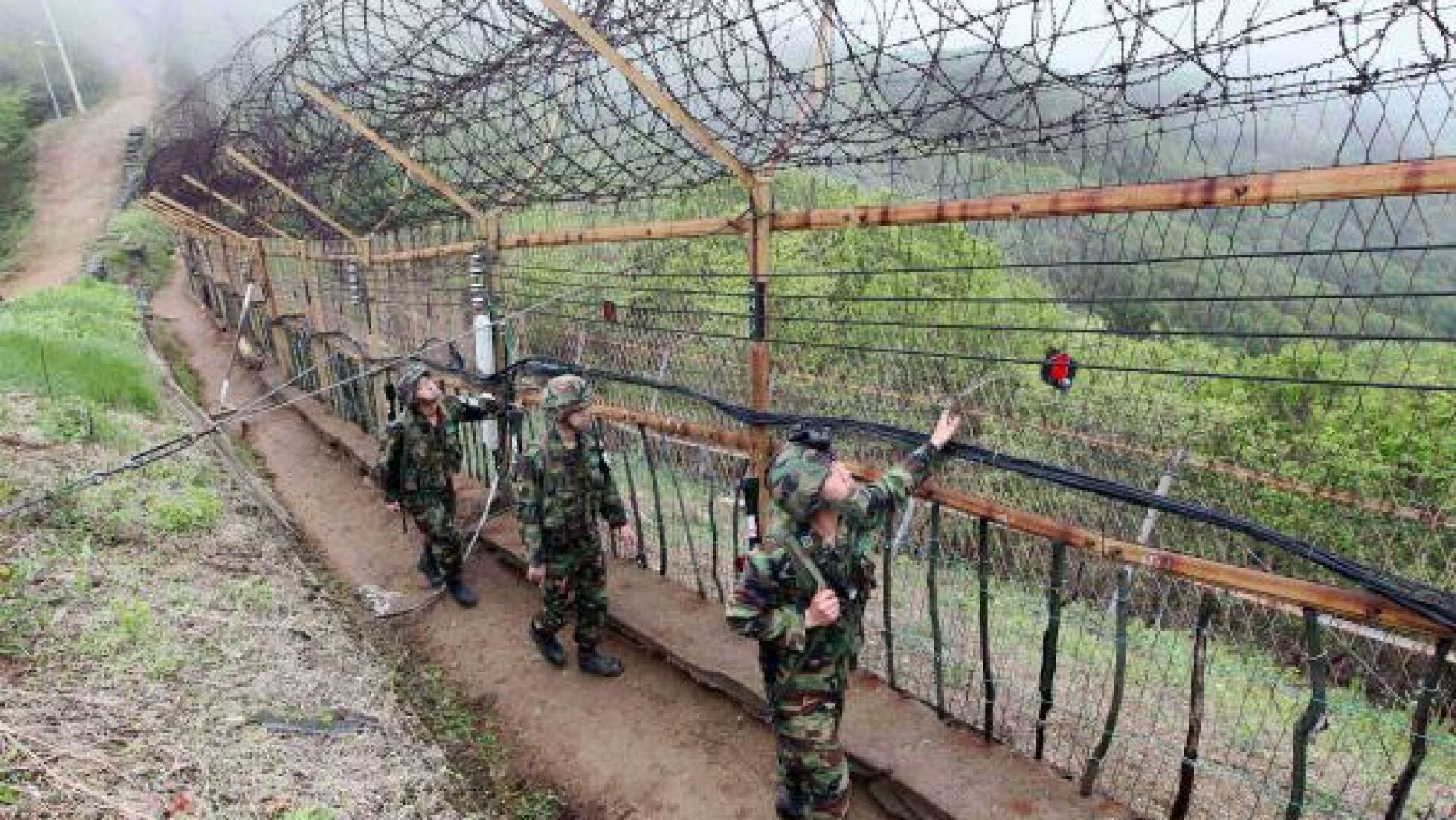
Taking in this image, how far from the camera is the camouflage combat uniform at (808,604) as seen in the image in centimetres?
268

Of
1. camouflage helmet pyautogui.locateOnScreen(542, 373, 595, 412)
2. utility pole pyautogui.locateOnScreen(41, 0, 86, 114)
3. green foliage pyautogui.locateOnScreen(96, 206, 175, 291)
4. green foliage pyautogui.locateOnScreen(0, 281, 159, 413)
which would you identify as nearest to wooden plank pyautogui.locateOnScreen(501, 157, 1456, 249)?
camouflage helmet pyautogui.locateOnScreen(542, 373, 595, 412)

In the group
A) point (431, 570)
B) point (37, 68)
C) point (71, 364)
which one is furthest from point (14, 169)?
point (431, 570)

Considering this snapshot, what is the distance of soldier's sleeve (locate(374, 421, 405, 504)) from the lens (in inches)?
198

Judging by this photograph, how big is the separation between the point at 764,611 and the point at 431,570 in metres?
3.45

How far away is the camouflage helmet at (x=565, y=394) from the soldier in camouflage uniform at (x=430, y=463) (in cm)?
148

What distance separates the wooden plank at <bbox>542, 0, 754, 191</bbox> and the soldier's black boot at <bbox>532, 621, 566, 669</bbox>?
2530 mm

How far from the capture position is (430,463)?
5102mm

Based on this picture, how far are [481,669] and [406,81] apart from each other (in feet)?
10.9

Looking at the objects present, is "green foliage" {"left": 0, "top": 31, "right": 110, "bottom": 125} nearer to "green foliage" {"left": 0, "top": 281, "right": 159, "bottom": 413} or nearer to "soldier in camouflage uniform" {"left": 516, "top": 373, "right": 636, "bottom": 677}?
"green foliage" {"left": 0, "top": 281, "right": 159, "bottom": 413}

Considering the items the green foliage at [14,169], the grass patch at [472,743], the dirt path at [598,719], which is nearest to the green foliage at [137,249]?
the green foliage at [14,169]

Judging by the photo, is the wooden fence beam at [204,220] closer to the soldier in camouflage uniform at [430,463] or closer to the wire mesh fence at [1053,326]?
the wire mesh fence at [1053,326]

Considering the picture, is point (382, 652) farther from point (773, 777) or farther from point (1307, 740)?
point (1307, 740)

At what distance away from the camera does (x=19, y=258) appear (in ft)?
77.0

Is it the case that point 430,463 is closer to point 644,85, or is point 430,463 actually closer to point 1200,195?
point 644,85
